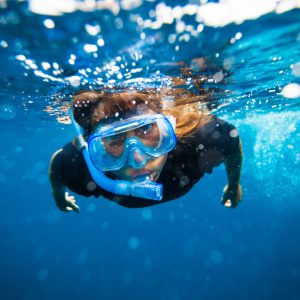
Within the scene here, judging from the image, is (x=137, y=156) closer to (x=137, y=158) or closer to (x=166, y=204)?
(x=137, y=158)

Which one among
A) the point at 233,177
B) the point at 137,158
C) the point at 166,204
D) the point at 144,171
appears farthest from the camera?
the point at 166,204

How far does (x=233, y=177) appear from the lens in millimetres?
6199

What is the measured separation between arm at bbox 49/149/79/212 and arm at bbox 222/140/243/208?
11.8 ft

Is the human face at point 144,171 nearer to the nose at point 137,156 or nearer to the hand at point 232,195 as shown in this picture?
the nose at point 137,156

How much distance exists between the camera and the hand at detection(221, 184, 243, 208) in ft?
20.8

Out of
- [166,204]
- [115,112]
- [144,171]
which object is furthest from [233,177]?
[166,204]

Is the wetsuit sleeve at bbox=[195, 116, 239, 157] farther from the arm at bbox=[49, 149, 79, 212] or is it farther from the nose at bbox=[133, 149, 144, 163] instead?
the arm at bbox=[49, 149, 79, 212]

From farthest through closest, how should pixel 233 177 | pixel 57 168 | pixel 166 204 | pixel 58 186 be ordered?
pixel 166 204 → pixel 233 177 → pixel 58 186 → pixel 57 168

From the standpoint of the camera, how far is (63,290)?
44906mm

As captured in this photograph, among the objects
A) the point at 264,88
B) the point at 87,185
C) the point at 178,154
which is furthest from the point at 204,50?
the point at 264,88

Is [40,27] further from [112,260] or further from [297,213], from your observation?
[297,213]

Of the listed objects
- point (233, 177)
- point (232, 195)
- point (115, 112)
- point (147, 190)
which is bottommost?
point (232, 195)

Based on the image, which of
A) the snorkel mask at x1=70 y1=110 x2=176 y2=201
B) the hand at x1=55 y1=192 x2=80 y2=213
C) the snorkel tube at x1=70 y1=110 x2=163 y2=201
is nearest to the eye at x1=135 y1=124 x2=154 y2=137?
the snorkel mask at x1=70 y1=110 x2=176 y2=201

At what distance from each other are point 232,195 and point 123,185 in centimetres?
304
